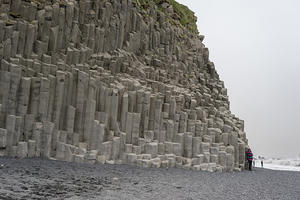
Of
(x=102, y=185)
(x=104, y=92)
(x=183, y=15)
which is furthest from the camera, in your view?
(x=183, y=15)

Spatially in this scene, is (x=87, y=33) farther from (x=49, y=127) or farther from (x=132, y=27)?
(x=49, y=127)

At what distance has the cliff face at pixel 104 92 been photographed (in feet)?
42.9

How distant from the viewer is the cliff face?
13086 millimetres

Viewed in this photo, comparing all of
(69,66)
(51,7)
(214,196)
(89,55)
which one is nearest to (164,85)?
(89,55)

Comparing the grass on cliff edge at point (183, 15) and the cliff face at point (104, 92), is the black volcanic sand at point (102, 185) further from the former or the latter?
the grass on cliff edge at point (183, 15)

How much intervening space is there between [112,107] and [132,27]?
236 inches

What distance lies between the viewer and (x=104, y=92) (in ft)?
49.8

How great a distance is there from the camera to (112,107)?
50.1 feet

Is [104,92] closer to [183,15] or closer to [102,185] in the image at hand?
[102,185]

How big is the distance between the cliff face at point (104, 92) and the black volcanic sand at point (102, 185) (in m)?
1.52

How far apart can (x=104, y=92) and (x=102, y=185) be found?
6084mm

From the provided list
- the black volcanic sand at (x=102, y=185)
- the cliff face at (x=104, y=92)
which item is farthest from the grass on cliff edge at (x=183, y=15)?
the black volcanic sand at (x=102, y=185)

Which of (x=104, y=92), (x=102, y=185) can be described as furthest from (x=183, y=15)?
(x=102, y=185)

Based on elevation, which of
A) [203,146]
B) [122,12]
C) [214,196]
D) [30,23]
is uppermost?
[122,12]
